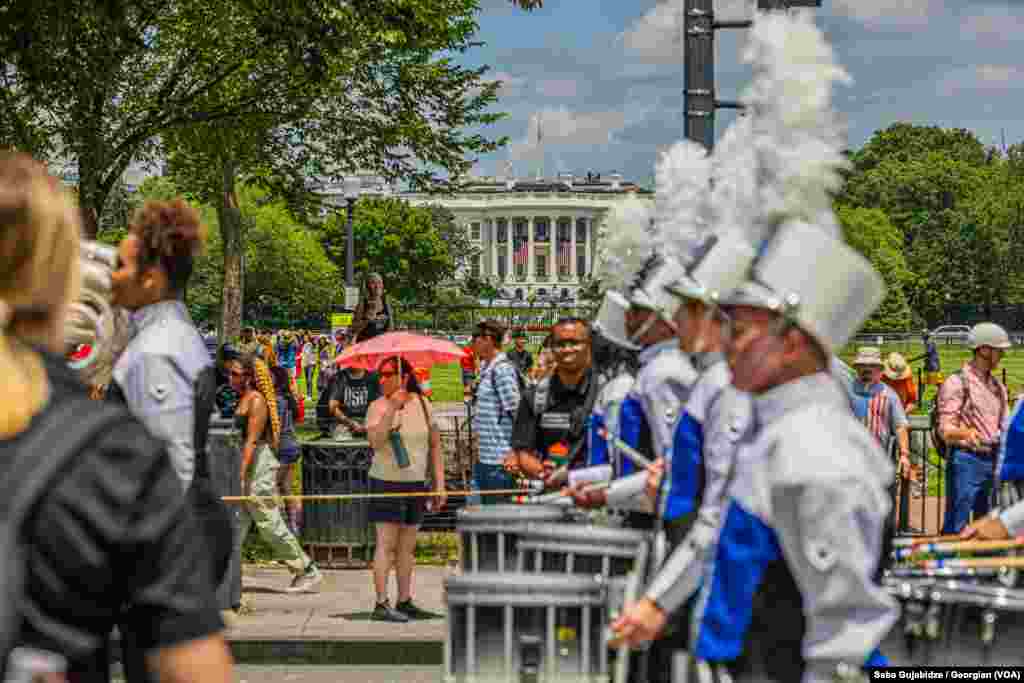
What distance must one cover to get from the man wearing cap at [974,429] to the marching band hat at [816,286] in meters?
8.53

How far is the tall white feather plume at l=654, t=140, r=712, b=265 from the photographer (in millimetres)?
7098

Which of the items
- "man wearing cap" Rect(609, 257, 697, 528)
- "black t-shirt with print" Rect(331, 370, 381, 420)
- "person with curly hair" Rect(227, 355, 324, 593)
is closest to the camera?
"man wearing cap" Rect(609, 257, 697, 528)

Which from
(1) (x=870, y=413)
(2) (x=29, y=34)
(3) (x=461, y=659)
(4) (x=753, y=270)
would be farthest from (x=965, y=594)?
(2) (x=29, y=34)

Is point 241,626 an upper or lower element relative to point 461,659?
lower

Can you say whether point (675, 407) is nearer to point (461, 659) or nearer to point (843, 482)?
point (461, 659)

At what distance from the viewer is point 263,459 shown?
12711 mm

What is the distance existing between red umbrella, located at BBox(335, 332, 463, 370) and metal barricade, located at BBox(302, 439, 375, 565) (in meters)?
0.74

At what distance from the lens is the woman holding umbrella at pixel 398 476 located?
36.5ft

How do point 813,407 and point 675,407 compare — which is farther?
point 675,407

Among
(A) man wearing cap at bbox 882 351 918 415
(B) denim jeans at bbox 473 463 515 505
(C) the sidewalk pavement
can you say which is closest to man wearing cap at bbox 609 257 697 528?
(C) the sidewalk pavement

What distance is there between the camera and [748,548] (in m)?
3.85

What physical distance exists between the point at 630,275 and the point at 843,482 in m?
5.14

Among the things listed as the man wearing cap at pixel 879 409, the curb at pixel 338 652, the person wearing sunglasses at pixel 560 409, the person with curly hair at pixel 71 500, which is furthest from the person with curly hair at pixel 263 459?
the person with curly hair at pixel 71 500

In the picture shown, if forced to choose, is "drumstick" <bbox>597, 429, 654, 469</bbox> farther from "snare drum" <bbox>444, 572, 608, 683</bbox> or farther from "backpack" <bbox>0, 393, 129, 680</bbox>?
"backpack" <bbox>0, 393, 129, 680</bbox>
